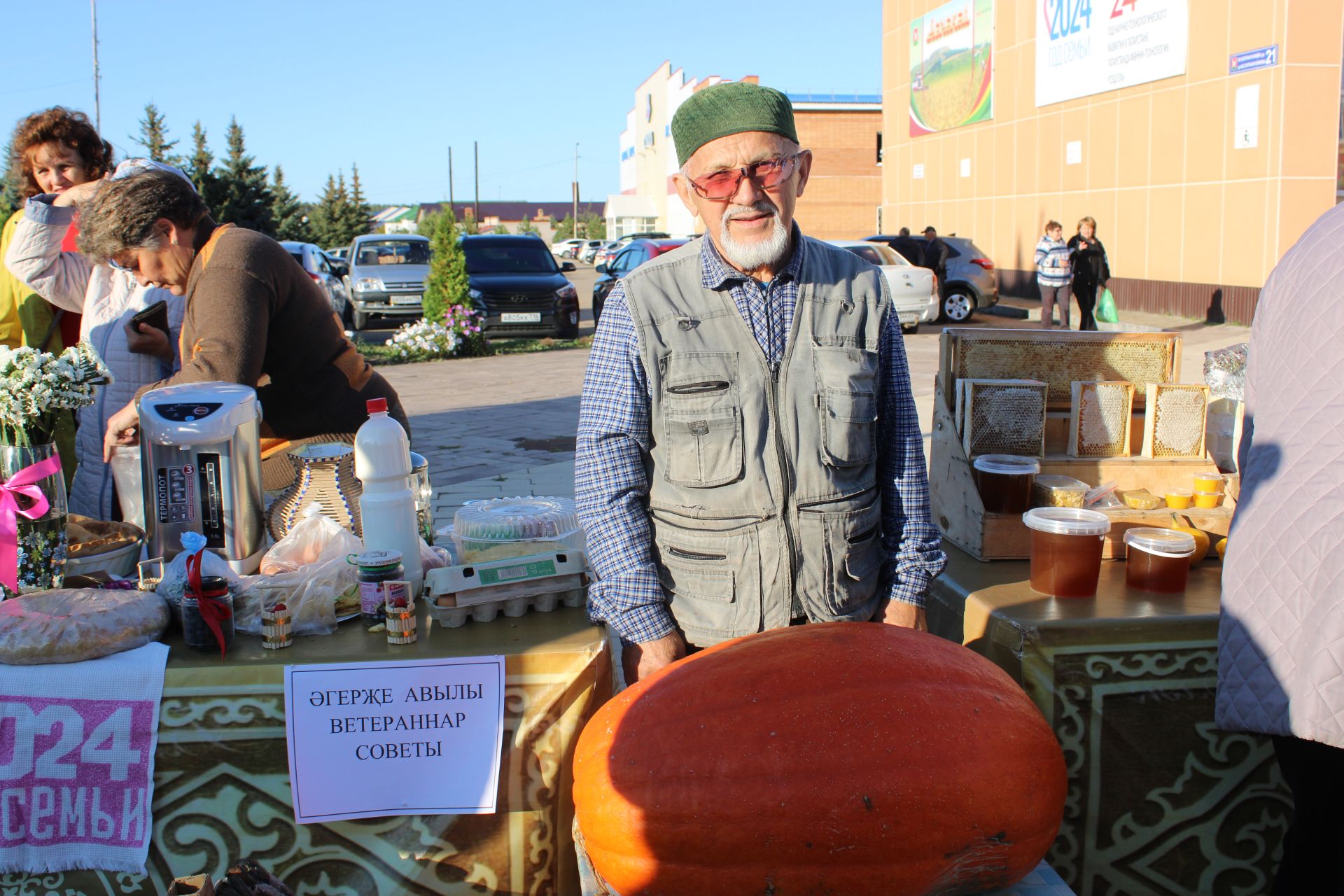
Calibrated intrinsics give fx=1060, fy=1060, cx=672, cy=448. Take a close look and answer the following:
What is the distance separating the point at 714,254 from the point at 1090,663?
1.30 meters

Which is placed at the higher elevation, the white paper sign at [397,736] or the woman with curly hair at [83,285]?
the woman with curly hair at [83,285]

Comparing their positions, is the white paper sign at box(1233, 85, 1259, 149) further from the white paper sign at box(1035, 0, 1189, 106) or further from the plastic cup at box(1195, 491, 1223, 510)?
the plastic cup at box(1195, 491, 1223, 510)

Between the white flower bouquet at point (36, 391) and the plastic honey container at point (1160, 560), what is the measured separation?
269 cm

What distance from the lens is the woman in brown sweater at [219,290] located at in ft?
9.35

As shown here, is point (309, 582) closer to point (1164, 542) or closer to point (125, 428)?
point (125, 428)

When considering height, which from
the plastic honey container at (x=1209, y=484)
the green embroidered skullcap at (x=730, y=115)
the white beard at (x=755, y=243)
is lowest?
the plastic honey container at (x=1209, y=484)

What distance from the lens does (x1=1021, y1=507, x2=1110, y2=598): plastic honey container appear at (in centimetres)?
262

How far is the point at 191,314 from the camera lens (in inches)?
116

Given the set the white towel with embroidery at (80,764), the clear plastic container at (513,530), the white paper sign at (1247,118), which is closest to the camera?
the white towel with embroidery at (80,764)

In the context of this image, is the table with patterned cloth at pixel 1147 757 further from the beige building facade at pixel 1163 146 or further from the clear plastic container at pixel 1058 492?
the beige building facade at pixel 1163 146

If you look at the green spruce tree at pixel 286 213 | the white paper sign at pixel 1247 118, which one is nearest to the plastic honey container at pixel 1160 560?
the white paper sign at pixel 1247 118

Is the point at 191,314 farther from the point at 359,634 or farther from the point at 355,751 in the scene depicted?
the point at 355,751

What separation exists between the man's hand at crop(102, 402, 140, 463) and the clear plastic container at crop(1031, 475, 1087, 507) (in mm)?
2444

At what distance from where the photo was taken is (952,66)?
25438 mm
